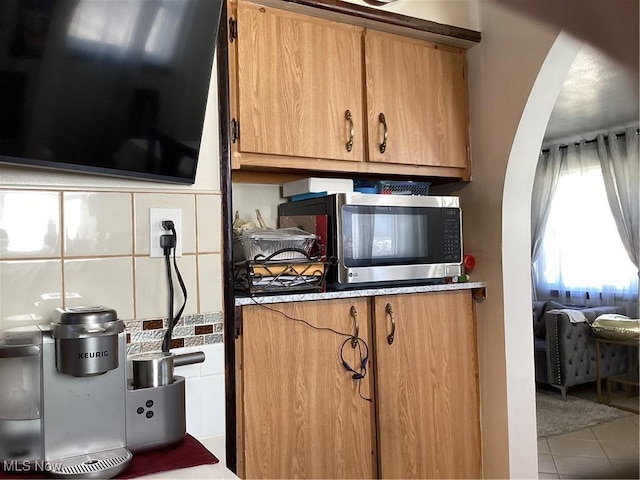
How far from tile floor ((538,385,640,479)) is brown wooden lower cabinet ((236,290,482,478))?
3.85 feet

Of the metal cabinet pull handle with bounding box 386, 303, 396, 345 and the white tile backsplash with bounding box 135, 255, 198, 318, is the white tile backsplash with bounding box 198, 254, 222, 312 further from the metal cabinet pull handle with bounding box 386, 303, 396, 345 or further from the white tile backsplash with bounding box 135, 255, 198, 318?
the metal cabinet pull handle with bounding box 386, 303, 396, 345

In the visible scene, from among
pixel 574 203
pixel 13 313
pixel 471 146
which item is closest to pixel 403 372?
pixel 471 146

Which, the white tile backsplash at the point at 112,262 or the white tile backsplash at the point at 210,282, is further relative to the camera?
the white tile backsplash at the point at 210,282

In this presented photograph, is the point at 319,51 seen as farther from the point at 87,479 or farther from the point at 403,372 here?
the point at 87,479

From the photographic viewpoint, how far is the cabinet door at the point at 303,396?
5.46 ft

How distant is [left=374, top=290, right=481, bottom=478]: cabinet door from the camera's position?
6.19 feet

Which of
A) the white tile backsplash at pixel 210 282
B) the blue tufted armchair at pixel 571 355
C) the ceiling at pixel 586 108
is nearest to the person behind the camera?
the white tile backsplash at pixel 210 282

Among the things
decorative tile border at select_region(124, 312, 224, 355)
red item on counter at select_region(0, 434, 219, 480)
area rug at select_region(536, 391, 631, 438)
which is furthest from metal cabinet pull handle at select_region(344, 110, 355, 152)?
area rug at select_region(536, 391, 631, 438)

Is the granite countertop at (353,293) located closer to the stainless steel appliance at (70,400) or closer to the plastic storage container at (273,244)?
the plastic storage container at (273,244)

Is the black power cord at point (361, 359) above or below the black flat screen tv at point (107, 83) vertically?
below

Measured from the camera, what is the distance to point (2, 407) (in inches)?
42.8

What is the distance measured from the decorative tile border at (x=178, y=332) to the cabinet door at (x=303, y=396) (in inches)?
4.0

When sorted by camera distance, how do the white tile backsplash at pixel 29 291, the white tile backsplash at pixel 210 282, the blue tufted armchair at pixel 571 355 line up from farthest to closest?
the blue tufted armchair at pixel 571 355
the white tile backsplash at pixel 210 282
the white tile backsplash at pixel 29 291

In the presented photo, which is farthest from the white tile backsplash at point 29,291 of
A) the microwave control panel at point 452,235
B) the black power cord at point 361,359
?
the microwave control panel at point 452,235
